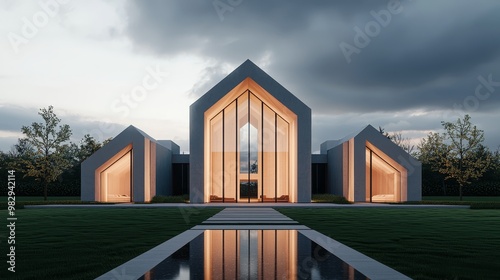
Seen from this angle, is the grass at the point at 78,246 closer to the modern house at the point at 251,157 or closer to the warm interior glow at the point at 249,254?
the warm interior glow at the point at 249,254

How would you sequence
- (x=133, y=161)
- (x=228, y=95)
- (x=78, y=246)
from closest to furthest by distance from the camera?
(x=78, y=246)
(x=228, y=95)
(x=133, y=161)

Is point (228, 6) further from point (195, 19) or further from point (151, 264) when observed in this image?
point (151, 264)

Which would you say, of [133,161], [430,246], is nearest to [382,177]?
[133,161]

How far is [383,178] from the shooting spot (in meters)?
34.3

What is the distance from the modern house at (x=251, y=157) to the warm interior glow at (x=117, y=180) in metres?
0.07

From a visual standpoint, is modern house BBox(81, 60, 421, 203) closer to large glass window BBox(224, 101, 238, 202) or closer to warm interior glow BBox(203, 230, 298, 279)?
large glass window BBox(224, 101, 238, 202)

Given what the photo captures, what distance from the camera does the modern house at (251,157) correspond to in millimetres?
30188

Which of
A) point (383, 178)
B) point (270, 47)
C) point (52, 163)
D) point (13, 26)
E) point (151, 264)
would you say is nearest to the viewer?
point (151, 264)

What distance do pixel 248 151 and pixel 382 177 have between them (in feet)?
34.6

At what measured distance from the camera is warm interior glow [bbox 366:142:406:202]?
106 feet

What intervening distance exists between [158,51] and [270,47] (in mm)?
6331

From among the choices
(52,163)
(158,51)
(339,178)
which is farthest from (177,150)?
(158,51)

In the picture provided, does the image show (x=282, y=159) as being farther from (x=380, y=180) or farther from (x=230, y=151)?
(x=380, y=180)

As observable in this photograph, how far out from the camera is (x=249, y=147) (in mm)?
32156
